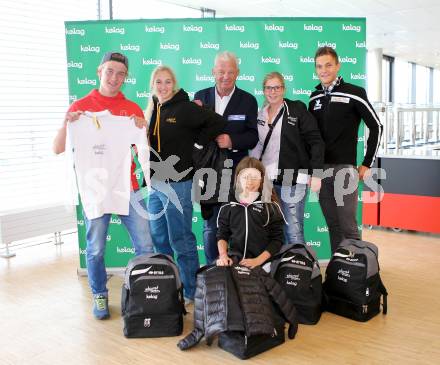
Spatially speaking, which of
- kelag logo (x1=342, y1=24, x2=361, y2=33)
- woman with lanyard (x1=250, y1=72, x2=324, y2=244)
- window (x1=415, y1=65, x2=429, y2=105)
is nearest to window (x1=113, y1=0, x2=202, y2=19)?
kelag logo (x1=342, y1=24, x2=361, y2=33)

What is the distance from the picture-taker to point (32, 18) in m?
5.04

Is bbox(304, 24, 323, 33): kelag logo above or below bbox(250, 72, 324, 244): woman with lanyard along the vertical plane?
above

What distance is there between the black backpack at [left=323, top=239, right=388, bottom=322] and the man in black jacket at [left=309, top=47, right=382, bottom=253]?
27 centimetres

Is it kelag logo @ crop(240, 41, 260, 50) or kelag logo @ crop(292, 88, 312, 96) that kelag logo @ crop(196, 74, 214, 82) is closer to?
kelag logo @ crop(240, 41, 260, 50)

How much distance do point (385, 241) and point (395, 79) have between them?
12.2 m

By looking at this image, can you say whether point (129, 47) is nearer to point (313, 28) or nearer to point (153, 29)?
point (153, 29)

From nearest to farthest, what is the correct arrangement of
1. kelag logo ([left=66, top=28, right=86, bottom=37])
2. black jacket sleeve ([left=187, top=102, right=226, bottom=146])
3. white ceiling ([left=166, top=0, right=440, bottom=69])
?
black jacket sleeve ([left=187, top=102, right=226, bottom=146])
kelag logo ([left=66, top=28, right=86, bottom=37])
white ceiling ([left=166, top=0, right=440, bottom=69])

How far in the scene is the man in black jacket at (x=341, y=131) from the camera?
9.87ft

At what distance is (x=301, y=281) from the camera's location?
111 inches

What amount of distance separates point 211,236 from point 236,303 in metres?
0.80

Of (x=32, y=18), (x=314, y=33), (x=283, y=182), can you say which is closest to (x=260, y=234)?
(x=283, y=182)

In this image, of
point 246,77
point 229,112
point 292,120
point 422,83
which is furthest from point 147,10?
point 422,83

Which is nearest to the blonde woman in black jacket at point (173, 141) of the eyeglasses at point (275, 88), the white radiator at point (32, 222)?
the eyeglasses at point (275, 88)

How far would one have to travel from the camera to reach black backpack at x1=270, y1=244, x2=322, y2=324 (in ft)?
9.27
